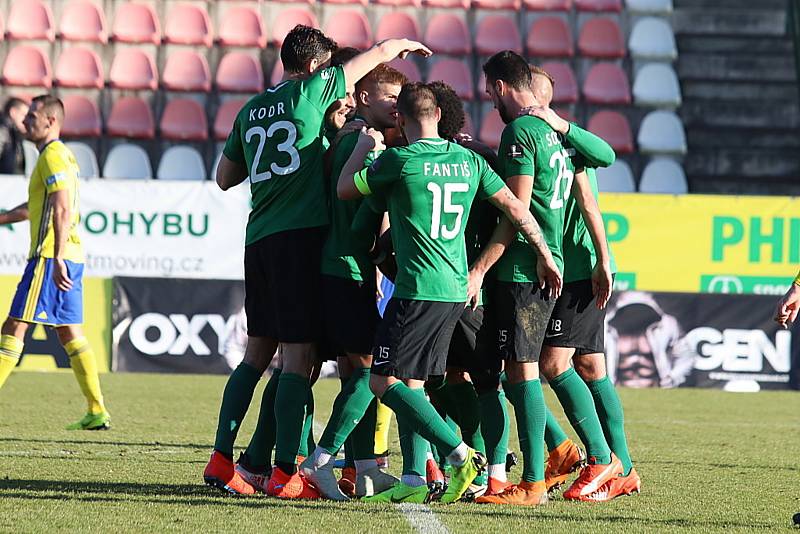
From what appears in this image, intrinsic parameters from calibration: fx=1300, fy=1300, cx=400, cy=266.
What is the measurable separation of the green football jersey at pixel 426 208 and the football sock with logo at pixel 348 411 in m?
0.54

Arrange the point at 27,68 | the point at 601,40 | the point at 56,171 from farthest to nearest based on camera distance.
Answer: the point at 601,40 → the point at 27,68 → the point at 56,171

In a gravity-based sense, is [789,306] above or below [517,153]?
below

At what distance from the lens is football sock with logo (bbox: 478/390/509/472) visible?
18.8 ft

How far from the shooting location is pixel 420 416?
204 inches

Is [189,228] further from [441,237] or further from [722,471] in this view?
[441,237]

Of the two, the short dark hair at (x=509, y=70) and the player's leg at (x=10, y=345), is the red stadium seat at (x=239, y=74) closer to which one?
the player's leg at (x=10, y=345)

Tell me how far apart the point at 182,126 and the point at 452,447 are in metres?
12.6

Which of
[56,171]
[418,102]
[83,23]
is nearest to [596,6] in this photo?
[83,23]

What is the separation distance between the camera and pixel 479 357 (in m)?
5.70

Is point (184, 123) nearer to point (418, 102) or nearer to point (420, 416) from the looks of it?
point (418, 102)

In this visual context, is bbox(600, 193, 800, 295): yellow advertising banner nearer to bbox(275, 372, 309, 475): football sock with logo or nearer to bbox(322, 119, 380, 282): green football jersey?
bbox(322, 119, 380, 282): green football jersey

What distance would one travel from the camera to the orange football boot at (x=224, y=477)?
559 cm

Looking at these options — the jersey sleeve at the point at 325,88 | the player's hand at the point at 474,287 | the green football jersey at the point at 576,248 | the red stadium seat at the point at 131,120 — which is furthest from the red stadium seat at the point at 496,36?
the player's hand at the point at 474,287

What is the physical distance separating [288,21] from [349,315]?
13249 mm
